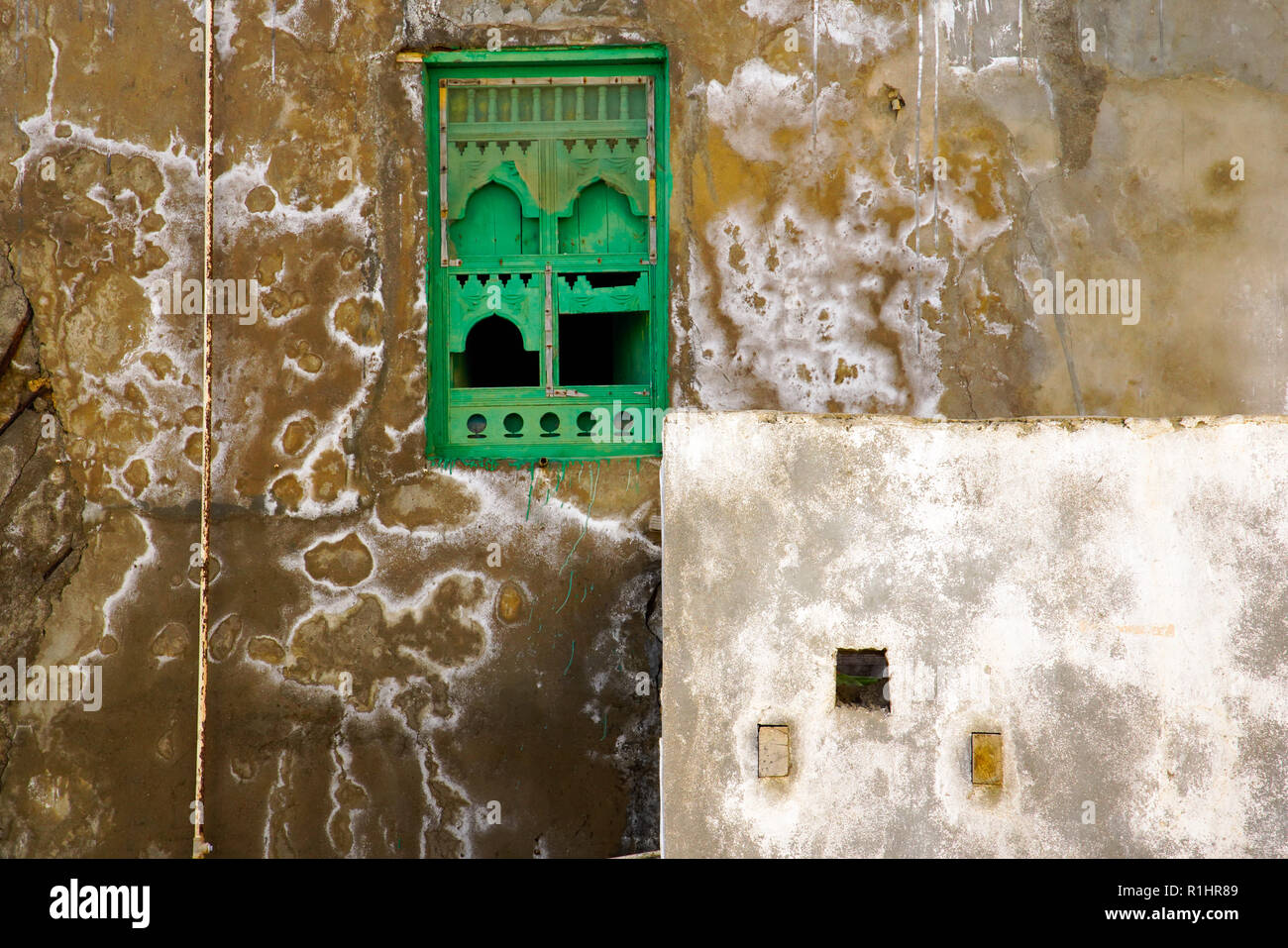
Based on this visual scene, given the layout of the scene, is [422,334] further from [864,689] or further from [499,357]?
[864,689]

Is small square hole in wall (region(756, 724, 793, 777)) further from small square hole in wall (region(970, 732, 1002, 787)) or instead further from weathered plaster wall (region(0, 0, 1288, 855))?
weathered plaster wall (region(0, 0, 1288, 855))

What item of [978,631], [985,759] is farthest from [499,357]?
[985,759]

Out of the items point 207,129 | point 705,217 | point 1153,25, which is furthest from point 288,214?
point 1153,25

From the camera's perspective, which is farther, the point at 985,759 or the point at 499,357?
the point at 499,357

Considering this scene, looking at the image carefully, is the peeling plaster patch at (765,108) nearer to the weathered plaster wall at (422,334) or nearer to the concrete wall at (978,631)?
the weathered plaster wall at (422,334)

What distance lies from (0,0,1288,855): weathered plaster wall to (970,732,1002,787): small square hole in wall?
1742 mm

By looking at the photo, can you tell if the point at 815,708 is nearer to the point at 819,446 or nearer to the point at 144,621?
the point at 819,446

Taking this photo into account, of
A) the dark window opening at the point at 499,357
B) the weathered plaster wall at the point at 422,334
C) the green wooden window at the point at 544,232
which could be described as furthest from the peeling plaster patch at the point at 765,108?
the dark window opening at the point at 499,357

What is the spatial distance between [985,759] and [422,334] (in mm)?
2858

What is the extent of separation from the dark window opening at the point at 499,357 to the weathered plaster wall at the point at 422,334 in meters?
0.85

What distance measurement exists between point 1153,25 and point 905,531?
297 centimetres

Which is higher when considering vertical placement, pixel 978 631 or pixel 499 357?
pixel 499 357

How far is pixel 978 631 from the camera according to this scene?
3348 millimetres

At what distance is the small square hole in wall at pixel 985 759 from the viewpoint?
331cm
